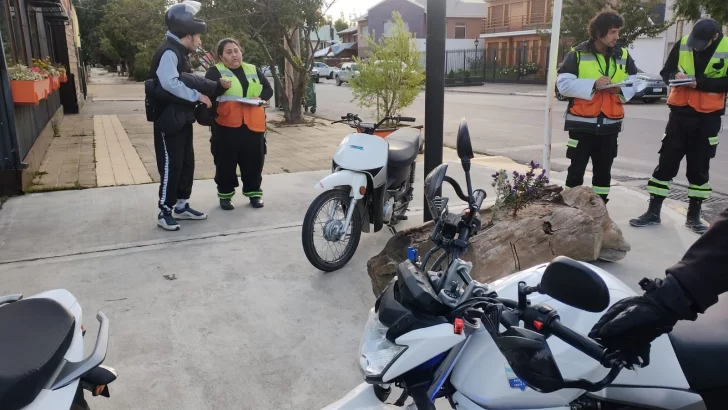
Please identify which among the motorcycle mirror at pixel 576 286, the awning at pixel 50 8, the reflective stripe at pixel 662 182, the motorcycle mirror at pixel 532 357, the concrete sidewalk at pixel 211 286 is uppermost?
the awning at pixel 50 8

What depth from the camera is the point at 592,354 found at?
1299mm

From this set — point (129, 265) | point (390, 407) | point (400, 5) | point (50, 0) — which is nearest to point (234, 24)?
point (50, 0)

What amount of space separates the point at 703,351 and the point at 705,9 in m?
20.4

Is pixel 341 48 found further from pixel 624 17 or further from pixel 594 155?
pixel 594 155

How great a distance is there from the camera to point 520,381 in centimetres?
153

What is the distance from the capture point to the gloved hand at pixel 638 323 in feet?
4.46

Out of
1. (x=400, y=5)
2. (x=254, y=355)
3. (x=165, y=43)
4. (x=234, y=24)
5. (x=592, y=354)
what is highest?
(x=400, y=5)

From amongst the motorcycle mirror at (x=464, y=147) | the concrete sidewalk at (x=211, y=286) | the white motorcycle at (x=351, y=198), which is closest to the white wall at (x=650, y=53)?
the concrete sidewalk at (x=211, y=286)

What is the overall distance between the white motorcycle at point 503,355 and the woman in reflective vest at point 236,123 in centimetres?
453

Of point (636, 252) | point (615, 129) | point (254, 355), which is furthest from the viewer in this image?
point (615, 129)

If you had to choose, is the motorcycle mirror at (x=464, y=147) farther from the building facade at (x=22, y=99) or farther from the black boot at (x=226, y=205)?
the building facade at (x=22, y=99)

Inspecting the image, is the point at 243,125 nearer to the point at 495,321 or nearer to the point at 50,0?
the point at 495,321

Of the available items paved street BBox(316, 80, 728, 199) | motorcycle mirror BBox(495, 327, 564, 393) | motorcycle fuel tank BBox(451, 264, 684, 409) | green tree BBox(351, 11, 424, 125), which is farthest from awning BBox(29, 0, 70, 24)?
motorcycle mirror BBox(495, 327, 564, 393)

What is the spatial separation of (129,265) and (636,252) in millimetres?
4278
